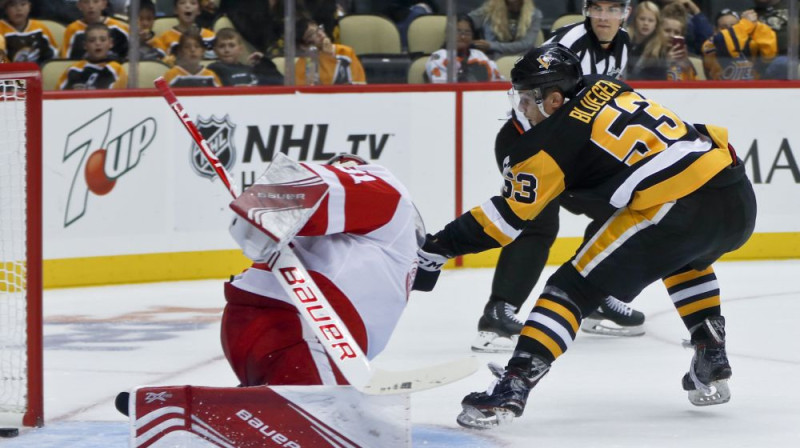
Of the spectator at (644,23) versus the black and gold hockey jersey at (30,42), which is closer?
the black and gold hockey jersey at (30,42)

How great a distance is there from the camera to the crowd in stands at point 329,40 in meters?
5.51

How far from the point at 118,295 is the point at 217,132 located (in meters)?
0.78

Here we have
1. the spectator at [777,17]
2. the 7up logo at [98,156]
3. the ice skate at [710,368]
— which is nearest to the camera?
the ice skate at [710,368]

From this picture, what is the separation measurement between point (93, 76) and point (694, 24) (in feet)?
8.98

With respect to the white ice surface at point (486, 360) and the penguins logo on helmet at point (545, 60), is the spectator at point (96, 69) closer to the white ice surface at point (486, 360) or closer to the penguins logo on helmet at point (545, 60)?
the white ice surface at point (486, 360)

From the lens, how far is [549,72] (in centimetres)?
321

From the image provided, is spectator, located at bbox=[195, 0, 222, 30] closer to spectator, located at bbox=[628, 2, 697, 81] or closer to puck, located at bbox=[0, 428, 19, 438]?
spectator, located at bbox=[628, 2, 697, 81]

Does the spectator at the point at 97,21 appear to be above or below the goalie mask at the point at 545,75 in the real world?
below

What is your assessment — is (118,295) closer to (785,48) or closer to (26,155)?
(26,155)

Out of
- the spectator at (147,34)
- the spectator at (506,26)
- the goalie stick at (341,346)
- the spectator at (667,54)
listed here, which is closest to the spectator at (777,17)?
the spectator at (667,54)

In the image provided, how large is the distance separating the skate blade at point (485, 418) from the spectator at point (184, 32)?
9.58ft

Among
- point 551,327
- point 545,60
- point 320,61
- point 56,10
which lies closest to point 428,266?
point 551,327

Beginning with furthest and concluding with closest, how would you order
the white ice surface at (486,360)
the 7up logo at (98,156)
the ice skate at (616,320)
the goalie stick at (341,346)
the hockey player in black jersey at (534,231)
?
the 7up logo at (98,156), the ice skate at (616,320), the hockey player in black jersey at (534,231), the white ice surface at (486,360), the goalie stick at (341,346)

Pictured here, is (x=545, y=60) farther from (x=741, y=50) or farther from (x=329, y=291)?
(x=741, y=50)
